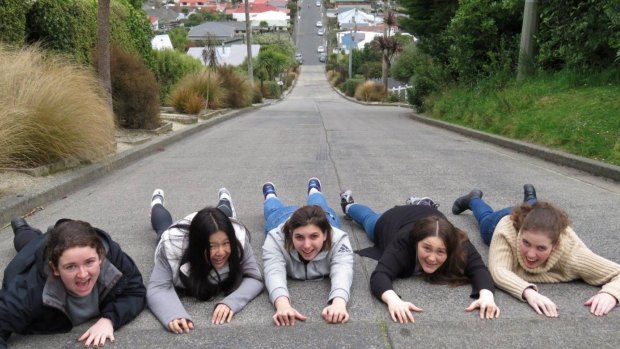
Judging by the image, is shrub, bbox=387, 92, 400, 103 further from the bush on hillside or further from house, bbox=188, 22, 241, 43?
house, bbox=188, 22, 241, 43

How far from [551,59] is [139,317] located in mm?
13918

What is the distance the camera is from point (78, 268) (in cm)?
306

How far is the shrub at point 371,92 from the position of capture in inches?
1727

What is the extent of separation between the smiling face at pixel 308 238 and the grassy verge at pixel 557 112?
606 cm

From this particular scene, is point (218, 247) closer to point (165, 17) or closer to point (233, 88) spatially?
point (233, 88)

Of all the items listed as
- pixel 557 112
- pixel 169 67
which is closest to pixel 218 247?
pixel 557 112

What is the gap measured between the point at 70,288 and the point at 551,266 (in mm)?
3017

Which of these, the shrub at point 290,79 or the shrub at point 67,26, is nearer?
the shrub at point 67,26

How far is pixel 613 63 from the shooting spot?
1214cm

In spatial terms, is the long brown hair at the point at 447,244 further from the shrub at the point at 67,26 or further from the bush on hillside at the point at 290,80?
the bush on hillside at the point at 290,80

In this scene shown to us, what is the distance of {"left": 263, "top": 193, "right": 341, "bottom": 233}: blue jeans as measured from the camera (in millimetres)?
4705

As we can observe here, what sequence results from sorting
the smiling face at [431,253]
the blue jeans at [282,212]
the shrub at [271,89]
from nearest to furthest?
the smiling face at [431,253] < the blue jeans at [282,212] < the shrub at [271,89]

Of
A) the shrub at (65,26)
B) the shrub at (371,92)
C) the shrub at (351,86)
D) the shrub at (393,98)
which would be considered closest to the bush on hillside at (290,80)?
the shrub at (351,86)

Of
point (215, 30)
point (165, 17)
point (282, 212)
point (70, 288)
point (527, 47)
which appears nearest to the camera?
point (70, 288)
